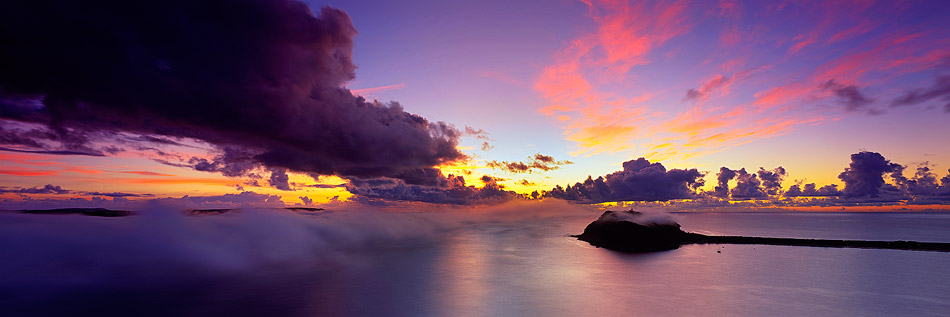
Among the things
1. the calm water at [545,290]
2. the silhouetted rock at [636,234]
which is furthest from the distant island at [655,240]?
the calm water at [545,290]

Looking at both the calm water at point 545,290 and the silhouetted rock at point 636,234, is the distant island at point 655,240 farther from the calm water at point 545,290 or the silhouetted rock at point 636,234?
the calm water at point 545,290

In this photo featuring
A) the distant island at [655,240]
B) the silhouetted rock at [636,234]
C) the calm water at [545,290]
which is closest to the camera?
the calm water at [545,290]

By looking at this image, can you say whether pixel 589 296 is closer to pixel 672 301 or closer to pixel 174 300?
pixel 672 301

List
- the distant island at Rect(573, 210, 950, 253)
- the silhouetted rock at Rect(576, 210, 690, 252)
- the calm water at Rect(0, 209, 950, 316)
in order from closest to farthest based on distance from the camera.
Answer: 1. the calm water at Rect(0, 209, 950, 316)
2. the distant island at Rect(573, 210, 950, 253)
3. the silhouetted rock at Rect(576, 210, 690, 252)

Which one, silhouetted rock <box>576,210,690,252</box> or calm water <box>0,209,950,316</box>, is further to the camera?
silhouetted rock <box>576,210,690,252</box>

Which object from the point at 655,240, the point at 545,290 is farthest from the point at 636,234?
the point at 545,290

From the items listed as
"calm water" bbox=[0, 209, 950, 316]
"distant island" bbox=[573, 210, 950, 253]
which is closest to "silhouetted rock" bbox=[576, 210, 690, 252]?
"distant island" bbox=[573, 210, 950, 253]

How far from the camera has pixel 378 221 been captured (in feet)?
519

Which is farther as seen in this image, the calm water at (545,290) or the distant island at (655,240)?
the distant island at (655,240)

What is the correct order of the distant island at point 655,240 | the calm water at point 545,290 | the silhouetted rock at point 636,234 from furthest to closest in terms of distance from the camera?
the silhouetted rock at point 636,234
the distant island at point 655,240
the calm water at point 545,290

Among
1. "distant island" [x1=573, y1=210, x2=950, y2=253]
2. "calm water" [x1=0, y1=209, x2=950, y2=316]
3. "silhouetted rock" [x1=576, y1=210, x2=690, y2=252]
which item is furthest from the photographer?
"silhouetted rock" [x1=576, y1=210, x2=690, y2=252]

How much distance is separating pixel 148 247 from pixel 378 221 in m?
102

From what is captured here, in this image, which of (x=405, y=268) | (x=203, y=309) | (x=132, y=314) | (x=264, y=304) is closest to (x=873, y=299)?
(x=405, y=268)

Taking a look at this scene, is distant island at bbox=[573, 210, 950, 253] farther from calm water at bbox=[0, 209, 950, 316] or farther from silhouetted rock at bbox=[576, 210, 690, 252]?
calm water at bbox=[0, 209, 950, 316]
